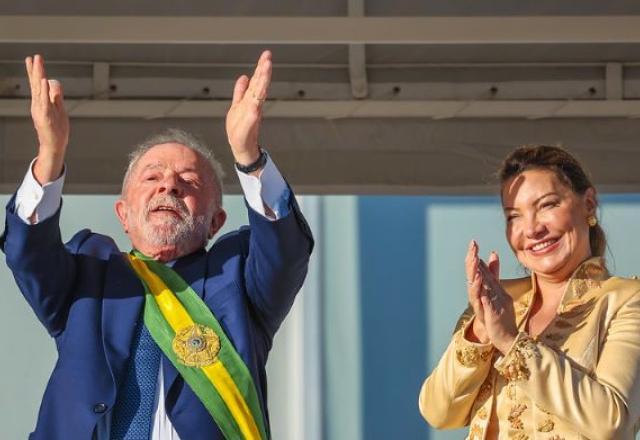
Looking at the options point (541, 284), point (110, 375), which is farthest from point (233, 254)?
point (541, 284)

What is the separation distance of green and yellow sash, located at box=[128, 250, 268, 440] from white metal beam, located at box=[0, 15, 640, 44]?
858 millimetres

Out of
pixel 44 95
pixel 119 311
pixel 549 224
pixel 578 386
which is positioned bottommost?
pixel 578 386

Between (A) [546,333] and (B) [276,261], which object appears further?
(B) [276,261]

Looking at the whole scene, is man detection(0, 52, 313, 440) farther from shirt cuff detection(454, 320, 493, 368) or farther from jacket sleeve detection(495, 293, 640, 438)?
jacket sleeve detection(495, 293, 640, 438)

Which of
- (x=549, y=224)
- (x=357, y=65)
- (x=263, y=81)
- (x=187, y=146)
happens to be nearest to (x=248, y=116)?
(x=263, y=81)

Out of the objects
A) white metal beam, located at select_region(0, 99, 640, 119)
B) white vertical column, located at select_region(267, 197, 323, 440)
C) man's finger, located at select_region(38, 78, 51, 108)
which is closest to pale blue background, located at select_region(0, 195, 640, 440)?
white vertical column, located at select_region(267, 197, 323, 440)

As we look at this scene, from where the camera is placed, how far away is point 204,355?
3.62 m

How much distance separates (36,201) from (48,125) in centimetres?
17

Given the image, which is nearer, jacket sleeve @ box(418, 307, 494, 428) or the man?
jacket sleeve @ box(418, 307, 494, 428)

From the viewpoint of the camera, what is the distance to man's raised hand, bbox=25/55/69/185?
140 inches

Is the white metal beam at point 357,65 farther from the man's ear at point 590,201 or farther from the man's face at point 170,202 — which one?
the man's ear at point 590,201

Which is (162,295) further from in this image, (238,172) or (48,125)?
(48,125)

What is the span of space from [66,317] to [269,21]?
41.7 inches

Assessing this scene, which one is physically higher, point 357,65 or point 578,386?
point 357,65
